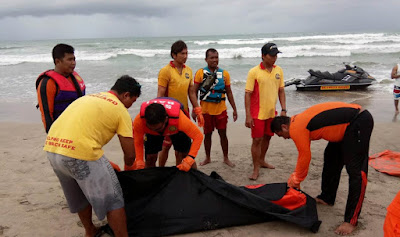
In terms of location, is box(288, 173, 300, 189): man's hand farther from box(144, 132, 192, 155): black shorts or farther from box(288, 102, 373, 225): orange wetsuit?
box(144, 132, 192, 155): black shorts

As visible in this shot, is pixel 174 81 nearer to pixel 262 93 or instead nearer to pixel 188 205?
pixel 262 93

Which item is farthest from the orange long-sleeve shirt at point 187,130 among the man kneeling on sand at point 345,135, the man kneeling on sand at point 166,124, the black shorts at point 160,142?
the man kneeling on sand at point 345,135

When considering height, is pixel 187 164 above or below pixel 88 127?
below

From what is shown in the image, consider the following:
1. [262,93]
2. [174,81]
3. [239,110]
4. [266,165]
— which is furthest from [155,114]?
[239,110]

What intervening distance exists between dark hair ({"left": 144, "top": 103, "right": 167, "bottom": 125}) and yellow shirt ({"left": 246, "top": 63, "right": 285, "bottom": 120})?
1.74 m

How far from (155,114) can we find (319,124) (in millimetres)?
1503

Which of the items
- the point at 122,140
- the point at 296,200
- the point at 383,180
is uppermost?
the point at 122,140

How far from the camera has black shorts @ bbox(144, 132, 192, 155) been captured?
361 cm

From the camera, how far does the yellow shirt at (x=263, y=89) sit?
412 centimetres

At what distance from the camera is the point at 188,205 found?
301 cm

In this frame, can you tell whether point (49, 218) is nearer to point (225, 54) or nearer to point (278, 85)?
point (278, 85)

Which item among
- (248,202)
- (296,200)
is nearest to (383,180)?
(296,200)

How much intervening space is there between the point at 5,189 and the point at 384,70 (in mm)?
16349

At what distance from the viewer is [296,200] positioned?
3.10m
